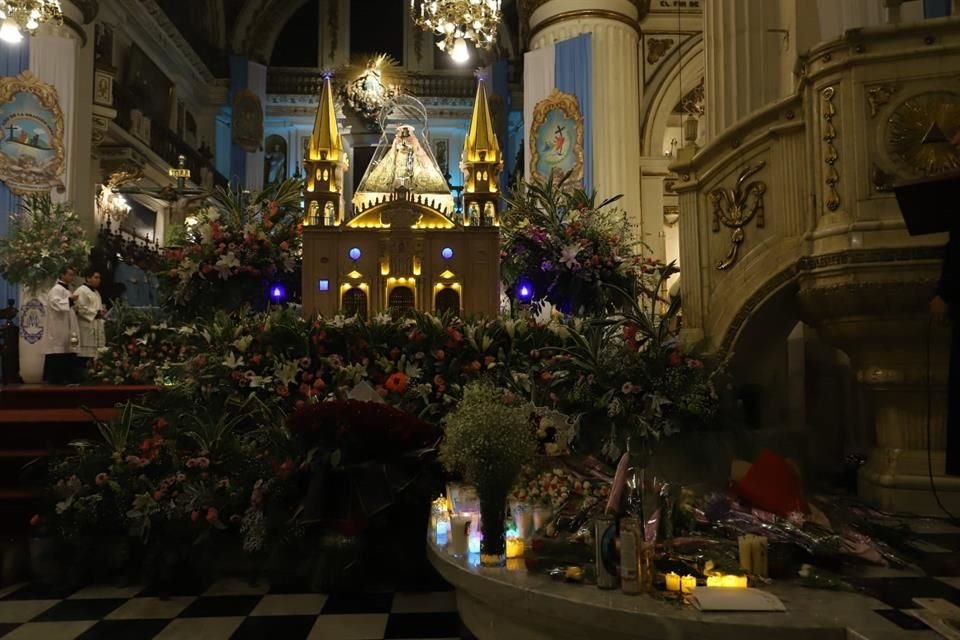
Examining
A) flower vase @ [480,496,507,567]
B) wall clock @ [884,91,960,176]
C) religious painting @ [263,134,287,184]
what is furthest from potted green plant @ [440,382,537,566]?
religious painting @ [263,134,287,184]


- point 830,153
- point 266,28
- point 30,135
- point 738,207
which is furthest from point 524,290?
point 266,28

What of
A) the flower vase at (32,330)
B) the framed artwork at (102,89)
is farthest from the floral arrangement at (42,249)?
the framed artwork at (102,89)

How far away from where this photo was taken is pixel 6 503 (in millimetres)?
3732

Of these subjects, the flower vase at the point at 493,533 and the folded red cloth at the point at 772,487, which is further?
the folded red cloth at the point at 772,487

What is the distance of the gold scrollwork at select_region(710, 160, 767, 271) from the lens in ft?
13.3

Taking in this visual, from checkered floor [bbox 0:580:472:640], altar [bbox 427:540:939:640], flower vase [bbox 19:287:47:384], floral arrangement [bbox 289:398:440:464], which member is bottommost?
checkered floor [bbox 0:580:472:640]

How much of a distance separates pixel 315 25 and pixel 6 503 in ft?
63.4

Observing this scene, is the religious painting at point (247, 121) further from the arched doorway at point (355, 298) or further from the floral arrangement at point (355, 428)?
the floral arrangement at point (355, 428)

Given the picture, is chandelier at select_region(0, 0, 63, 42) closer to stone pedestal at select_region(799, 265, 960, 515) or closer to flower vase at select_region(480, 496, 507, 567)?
flower vase at select_region(480, 496, 507, 567)

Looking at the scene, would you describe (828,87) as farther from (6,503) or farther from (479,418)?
(6,503)

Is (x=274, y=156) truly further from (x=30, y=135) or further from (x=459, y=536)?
(x=459, y=536)

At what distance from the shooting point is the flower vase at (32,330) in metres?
8.70

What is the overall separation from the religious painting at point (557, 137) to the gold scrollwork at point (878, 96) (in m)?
7.61

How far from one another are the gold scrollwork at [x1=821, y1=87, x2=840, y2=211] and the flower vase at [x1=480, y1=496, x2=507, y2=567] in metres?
2.36
